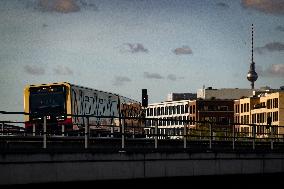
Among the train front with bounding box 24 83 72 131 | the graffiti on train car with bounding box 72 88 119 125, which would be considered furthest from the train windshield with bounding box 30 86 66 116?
the graffiti on train car with bounding box 72 88 119 125

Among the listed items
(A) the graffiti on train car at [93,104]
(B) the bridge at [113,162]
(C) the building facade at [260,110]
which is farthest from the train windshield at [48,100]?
(C) the building facade at [260,110]

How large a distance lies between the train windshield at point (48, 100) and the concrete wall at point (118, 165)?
18.0 metres

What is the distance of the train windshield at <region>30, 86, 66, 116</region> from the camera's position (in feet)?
140

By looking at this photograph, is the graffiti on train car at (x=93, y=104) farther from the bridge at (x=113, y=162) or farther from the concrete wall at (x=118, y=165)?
the concrete wall at (x=118, y=165)

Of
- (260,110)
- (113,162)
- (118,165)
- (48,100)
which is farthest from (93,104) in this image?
(260,110)

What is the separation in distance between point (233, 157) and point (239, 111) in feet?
558

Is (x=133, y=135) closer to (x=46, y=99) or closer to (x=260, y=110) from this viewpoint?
(x=46, y=99)

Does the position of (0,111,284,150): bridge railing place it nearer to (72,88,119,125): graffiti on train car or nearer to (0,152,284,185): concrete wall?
(0,152,284,185): concrete wall

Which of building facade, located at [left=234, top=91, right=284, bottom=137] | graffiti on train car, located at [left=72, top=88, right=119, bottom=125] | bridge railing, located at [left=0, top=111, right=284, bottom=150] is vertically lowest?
bridge railing, located at [left=0, top=111, right=284, bottom=150]

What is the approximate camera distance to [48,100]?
4284cm

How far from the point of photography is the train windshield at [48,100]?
4266 cm

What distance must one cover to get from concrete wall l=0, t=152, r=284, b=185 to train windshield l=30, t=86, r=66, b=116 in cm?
1799

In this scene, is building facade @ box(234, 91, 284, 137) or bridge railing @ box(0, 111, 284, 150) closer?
bridge railing @ box(0, 111, 284, 150)

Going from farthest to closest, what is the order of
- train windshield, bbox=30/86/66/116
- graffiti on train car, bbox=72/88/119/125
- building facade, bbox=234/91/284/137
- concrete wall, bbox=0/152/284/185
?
building facade, bbox=234/91/284/137 < graffiti on train car, bbox=72/88/119/125 < train windshield, bbox=30/86/66/116 < concrete wall, bbox=0/152/284/185
